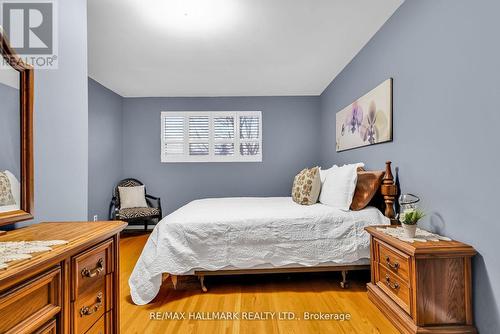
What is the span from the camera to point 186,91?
4680mm

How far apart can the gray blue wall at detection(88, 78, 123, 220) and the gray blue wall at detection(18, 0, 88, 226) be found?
8.51ft

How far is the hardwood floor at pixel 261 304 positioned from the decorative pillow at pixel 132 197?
5.96ft

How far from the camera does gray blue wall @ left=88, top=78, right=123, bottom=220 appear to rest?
13.3 feet

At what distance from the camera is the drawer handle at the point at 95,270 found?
1025 mm

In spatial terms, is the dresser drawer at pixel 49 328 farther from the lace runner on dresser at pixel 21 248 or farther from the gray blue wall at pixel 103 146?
the gray blue wall at pixel 103 146

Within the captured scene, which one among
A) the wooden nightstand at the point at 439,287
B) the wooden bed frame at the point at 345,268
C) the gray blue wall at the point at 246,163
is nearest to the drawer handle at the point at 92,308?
the wooden bed frame at the point at 345,268

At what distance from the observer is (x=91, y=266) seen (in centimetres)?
107

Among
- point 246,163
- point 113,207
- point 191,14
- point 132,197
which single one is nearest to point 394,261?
point 191,14

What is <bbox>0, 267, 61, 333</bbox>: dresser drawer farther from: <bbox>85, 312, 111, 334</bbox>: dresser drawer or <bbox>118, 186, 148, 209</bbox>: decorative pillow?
<bbox>118, 186, 148, 209</bbox>: decorative pillow

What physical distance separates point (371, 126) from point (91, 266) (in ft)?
9.02

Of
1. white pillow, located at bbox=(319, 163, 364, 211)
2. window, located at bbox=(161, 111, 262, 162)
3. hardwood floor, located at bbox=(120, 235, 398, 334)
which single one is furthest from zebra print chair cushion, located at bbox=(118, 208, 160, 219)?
white pillow, located at bbox=(319, 163, 364, 211)

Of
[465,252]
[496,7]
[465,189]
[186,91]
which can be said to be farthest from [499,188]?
[186,91]

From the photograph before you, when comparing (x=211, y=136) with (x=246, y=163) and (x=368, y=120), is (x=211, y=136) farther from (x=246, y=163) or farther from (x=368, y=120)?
(x=368, y=120)

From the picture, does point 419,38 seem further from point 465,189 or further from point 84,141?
point 84,141
